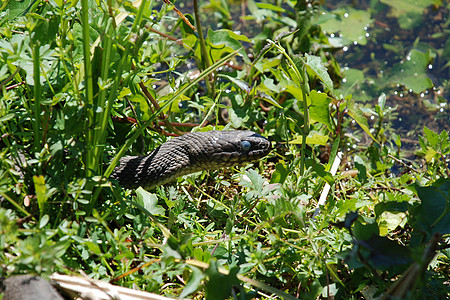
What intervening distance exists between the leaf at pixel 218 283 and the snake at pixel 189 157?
45.6 inches

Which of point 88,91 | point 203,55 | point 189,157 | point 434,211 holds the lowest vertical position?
point 189,157

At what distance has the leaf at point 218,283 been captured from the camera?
197 centimetres

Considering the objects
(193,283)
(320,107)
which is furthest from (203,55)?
(193,283)

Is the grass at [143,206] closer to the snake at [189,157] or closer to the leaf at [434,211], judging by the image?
the leaf at [434,211]

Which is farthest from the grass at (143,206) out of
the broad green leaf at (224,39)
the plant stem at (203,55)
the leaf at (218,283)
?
the broad green leaf at (224,39)

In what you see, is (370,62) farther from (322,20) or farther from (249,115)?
(249,115)

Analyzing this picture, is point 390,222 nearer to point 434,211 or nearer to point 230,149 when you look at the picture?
point 434,211

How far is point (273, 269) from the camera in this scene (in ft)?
7.98

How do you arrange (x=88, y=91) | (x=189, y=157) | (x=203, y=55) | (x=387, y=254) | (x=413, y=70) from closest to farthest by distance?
(x=387, y=254)
(x=88, y=91)
(x=189, y=157)
(x=203, y=55)
(x=413, y=70)

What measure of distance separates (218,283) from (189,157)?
51.4 inches

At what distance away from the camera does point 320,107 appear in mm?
3139

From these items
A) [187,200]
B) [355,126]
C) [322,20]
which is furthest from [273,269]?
[322,20]

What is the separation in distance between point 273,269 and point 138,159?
1.21 meters

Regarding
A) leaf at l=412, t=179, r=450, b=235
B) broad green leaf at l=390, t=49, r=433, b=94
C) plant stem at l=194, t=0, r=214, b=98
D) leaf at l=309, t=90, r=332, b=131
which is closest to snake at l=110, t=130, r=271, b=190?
leaf at l=309, t=90, r=332, b=131
